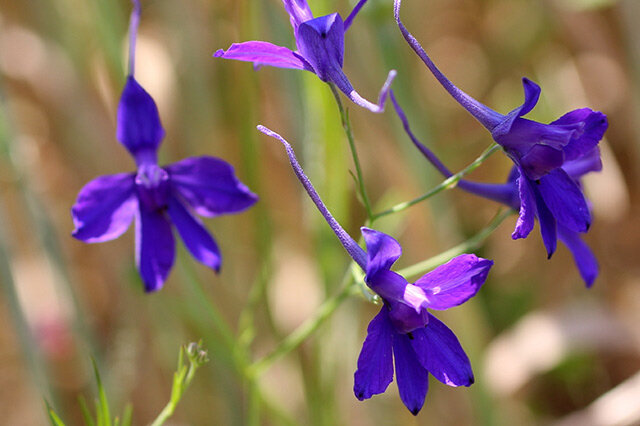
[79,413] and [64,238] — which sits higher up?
[64,238]

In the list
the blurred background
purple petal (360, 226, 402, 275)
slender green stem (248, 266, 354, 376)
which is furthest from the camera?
the blurred background

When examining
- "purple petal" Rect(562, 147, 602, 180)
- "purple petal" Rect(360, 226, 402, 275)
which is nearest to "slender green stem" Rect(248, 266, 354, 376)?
"purple petal" Rect(360, 226, 402, 275)

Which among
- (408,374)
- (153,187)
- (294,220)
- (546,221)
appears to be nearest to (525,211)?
(546,221)

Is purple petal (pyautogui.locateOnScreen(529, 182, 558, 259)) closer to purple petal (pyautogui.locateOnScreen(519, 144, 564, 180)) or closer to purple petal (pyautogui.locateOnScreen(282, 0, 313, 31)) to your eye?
purple petal (pyautogui.locateOnScreen(519, 144, 564, 180))

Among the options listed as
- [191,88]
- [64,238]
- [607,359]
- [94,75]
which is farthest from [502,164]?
[64,238]

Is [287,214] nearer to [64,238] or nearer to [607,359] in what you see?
[64,238]

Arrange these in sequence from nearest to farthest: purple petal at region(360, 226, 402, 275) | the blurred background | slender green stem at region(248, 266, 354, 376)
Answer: purple petal at region(360, 226, 402, 275), slender green stem at region(248, 266, 354, 376), the blurred background

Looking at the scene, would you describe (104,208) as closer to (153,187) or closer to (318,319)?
(153,187)
